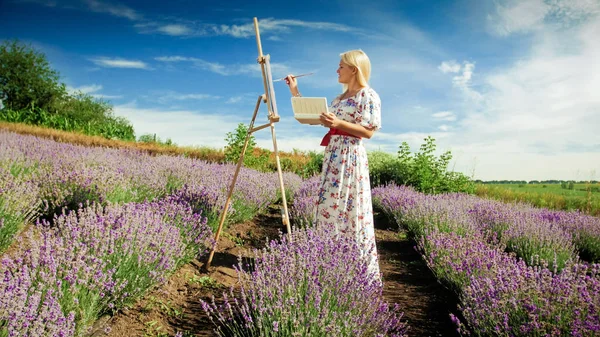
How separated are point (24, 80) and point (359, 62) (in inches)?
1337

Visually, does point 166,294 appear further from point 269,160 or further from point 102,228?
point 269,160

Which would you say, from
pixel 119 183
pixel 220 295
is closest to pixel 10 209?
pixel 119 183

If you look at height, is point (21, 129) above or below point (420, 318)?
above

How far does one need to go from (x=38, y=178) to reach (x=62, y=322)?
356cm

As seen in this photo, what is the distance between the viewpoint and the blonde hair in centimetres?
334

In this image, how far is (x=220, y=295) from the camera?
3.36 metres

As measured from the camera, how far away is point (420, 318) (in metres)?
3.24

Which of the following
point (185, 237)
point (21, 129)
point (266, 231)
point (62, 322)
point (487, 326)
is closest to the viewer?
point (62, 322)

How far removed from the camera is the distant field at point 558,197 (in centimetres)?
945

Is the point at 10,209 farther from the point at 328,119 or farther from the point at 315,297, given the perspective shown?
the point at 315,297

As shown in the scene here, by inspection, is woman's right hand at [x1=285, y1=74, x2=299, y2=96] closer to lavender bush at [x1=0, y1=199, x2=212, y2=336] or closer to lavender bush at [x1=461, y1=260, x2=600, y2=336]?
lavender bush at [x1=0, y1=199, x2=212, y2=336]

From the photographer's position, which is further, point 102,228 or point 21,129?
point 21,129

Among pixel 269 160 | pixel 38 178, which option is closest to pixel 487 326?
pixel 38 178

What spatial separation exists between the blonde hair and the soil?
1.66 meters
